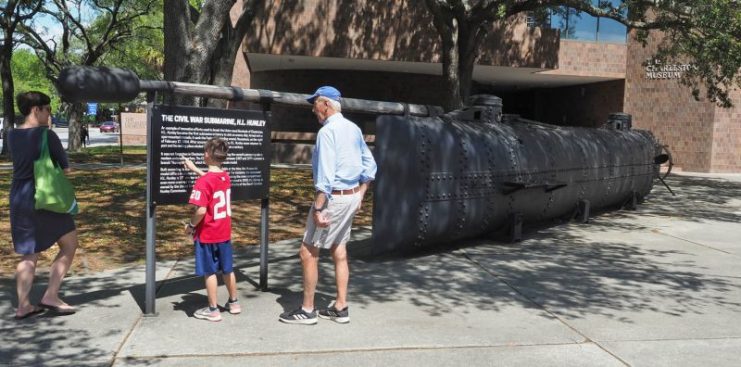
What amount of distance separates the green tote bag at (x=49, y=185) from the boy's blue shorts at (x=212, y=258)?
3.30 ft

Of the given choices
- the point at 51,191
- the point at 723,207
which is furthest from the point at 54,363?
the point at 723,207

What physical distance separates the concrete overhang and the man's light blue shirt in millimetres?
15782

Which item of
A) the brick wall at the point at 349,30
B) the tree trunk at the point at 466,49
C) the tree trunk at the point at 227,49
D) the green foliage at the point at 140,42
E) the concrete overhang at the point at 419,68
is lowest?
the tree trunk at the point at 227,49

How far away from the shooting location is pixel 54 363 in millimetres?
3695

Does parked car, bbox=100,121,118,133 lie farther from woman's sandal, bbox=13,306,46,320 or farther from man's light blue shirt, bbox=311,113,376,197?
man's light blue shirt, bbox=311,113,376,197

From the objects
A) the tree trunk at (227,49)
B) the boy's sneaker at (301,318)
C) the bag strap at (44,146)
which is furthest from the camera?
the tree trunk at (227,49)

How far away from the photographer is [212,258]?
4480 millimetres

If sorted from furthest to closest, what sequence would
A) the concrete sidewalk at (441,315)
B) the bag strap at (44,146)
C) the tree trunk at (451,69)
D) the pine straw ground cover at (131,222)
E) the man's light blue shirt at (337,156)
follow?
1. the tree trunk at (451,69)
2. the pine straw ground cover at (131,222)
3. the bag strap at (44,146)
4. the man's light blue shirt at (337,156)
5. the concrete sidewalk at (441,315)

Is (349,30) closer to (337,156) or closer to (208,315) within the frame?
(337,156)

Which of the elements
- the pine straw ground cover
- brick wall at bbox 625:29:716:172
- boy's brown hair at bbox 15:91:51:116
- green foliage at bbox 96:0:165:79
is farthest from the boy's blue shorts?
green foliage at bbox 96:0:165:79

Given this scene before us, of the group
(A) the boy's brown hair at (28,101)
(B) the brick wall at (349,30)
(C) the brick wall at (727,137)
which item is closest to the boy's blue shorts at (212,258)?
(A) the boy's brown hair at (28,101)

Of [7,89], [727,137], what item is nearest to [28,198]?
[7,89]

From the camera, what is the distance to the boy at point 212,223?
439 cm

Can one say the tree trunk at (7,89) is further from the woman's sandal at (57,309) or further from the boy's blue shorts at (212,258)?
the boy's blue shorts at (212,258)
